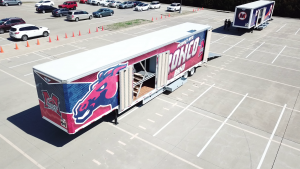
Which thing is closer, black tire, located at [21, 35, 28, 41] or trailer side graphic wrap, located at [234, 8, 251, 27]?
black tire, located at [21, 35, 28, 41]

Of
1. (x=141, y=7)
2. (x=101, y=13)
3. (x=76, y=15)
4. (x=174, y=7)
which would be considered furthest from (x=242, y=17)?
(x=76, y=15)

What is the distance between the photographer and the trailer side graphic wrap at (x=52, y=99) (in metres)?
9.16

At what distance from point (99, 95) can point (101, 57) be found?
6.25ft

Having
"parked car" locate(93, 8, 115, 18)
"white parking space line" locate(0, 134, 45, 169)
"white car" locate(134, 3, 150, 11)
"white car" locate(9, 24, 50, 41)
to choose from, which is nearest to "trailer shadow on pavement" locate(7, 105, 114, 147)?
"white parking space line" locate(0, 134, 45, 169)

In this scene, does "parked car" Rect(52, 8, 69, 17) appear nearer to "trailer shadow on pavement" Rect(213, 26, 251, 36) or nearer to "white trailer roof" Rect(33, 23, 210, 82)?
"trailer shadow on pavement" Rect(213, 26, 251, 36)

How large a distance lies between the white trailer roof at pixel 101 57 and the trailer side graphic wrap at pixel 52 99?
35cm

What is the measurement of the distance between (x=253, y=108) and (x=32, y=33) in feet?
78.2

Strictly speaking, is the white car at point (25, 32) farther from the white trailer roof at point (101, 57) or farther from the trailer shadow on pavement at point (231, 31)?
the trailer shadow on pavement at point (231, 31)

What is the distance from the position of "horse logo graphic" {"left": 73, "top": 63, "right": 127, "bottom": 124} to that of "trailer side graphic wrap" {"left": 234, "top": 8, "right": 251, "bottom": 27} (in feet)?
80.4

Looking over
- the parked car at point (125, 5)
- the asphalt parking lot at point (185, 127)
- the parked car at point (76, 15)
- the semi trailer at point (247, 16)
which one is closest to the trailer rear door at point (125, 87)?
the asphalt parking lot at point (185, 127)

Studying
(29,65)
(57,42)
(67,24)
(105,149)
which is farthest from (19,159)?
(67,24)

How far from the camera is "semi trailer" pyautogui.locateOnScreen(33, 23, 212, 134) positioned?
9352mm

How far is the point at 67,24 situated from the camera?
113 ft

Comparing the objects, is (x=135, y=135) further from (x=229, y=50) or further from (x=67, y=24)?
(x=67, y=24)
